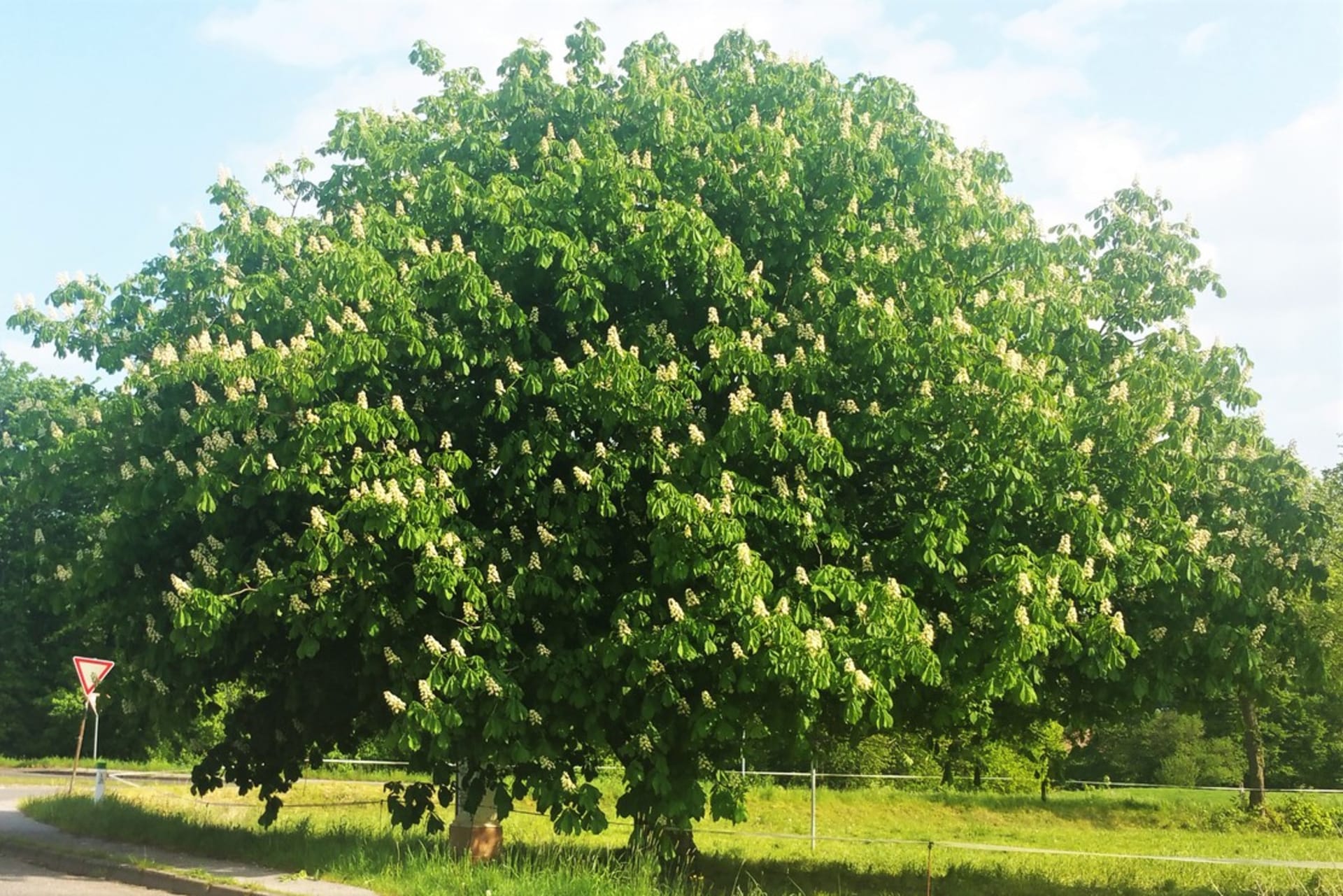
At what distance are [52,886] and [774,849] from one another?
38.3 ft

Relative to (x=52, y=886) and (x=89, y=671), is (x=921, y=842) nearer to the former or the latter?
(x=52, y=886)

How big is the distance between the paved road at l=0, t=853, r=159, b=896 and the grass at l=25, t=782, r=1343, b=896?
1.52m

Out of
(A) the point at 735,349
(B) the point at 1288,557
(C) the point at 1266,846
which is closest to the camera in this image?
(A) the point at 735,349

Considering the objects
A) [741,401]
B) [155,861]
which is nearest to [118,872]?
[155,861]

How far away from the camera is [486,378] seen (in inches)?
524

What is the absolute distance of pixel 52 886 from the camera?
13.2 metres

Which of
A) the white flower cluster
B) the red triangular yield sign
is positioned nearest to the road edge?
the red triangular yield sign

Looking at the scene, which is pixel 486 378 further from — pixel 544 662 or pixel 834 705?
pixel 834 705

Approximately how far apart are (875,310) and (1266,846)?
19.4m

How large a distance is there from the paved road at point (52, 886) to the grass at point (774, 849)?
1520mm

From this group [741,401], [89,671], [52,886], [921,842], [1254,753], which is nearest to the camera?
[741,401]

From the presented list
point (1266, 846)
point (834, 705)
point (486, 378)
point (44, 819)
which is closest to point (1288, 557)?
point (834, 705)

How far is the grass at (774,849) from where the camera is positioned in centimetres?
1225

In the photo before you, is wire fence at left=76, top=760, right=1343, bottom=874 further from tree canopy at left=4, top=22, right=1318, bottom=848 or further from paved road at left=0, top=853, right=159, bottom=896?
paved road at left=0, top=853, right=159, bottom=896
